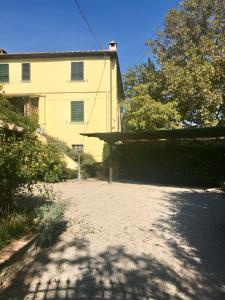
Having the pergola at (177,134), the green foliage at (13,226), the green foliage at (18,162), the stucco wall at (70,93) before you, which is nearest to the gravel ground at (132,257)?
the green foliage at (13,226)

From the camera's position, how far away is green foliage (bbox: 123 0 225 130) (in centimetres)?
2261

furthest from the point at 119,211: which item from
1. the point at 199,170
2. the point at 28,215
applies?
the point at 199,170

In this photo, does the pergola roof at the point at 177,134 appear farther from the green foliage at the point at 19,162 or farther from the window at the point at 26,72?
the window at the point at 26,72

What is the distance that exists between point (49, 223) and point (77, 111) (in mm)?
17752

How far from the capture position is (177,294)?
17.5 feet

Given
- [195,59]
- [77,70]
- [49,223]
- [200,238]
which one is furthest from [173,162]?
[49,223]

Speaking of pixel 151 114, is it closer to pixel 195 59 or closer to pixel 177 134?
pixel 195 59

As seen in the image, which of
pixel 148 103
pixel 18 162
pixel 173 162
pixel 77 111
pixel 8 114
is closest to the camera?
pixel 18 162

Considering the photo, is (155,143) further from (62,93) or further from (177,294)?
(177,294)

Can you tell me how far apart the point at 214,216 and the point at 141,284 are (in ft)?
17.0

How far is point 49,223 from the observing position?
303 inches

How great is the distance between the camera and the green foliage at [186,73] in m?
22.6

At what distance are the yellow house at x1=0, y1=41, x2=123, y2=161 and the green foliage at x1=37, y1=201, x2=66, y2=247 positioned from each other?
16389 mm

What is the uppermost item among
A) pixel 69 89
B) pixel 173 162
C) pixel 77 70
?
pixel 77 70
